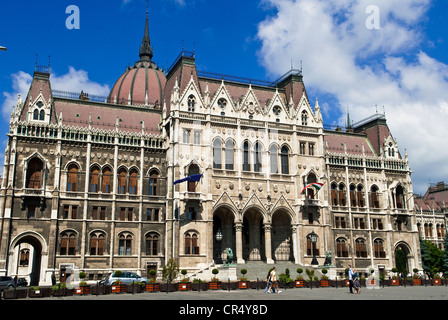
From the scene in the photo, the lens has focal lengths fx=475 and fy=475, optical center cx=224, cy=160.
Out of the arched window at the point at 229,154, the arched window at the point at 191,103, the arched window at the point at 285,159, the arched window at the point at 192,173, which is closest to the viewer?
the arched window at the point at 192,173

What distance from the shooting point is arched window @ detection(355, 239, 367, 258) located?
6556cm

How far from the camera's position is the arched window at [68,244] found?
170 feet

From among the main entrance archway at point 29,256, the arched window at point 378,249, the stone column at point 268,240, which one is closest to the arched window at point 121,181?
the main entrance archway at point 29,256

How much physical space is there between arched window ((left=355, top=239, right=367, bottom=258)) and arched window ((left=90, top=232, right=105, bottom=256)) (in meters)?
34.3

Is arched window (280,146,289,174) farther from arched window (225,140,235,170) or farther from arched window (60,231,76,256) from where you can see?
arched window (60,231,76,256)

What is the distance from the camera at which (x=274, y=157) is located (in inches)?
2420

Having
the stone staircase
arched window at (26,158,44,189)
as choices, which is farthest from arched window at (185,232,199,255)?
arched window at (26,158,44,189)

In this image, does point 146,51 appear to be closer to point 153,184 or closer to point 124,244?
point 153,184

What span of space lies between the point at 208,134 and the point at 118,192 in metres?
12.7

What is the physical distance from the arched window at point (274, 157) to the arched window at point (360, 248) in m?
16.2

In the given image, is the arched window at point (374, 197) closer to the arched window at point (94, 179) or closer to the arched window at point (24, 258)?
the arched window at point (94, 179)

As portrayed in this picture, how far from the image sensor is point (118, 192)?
55.8 m

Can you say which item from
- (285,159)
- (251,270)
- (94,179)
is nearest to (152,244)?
(94,179)
